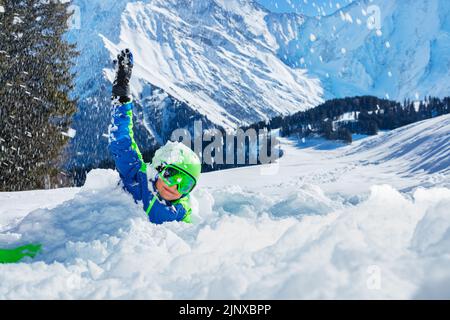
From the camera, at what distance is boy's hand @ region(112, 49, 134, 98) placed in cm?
512

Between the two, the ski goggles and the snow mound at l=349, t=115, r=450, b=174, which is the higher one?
the snow mound at l=349, t=115, r=450, b=174

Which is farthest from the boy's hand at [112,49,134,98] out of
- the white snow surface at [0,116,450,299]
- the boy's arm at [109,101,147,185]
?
the white snow surface at [0,116,450,299]

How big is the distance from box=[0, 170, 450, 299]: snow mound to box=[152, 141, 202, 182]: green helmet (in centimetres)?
68

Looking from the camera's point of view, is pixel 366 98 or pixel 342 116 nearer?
pixel 342 116

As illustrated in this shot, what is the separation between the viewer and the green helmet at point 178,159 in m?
4.98

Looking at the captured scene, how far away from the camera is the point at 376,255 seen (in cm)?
244

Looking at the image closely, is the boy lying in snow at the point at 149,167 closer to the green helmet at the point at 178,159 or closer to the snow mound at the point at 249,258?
the green helmet at the point at 178,159

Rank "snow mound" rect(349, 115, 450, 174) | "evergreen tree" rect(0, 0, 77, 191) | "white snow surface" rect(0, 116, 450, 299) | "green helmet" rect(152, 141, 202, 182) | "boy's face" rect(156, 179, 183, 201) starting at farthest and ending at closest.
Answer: "evergreen tree" rect(0, 0, 77, 191) → "snow mound" rect(349, 115, 450, 174) → "boy's face" rect(156, 179, 183, 201) → "green helmet" rect(152, 141, 202, 182) → "white snow surface" rect(0, 116, 450, 299)

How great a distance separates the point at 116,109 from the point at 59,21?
1727cm

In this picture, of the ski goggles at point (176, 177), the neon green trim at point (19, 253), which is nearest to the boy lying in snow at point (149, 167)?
the ski goggles at point (176, 177)

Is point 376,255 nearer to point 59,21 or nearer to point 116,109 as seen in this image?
point 116,109

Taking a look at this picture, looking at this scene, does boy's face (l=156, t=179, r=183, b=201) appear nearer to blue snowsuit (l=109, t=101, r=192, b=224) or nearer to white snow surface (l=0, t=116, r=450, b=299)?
blue snowsuit (l=109, t=101, r=192, b=224)

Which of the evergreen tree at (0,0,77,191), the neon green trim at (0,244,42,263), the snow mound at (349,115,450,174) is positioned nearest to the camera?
the neon green trim at (0,244,42,263)
